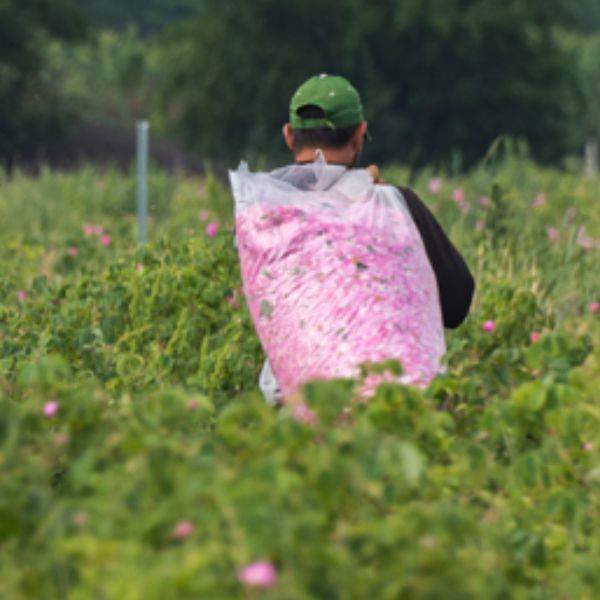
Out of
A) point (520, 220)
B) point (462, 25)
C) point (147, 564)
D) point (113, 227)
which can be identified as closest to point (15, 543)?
point (147, 564)

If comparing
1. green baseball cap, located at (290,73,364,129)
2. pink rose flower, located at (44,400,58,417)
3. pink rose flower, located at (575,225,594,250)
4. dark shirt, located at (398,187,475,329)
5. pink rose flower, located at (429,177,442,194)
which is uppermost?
green baseball cap, located at (290,73,364,129)

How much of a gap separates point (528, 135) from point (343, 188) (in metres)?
31.5

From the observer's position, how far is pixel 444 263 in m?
4.04

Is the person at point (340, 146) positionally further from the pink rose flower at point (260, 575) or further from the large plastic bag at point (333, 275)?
the pink rose flower at point (260, 575)

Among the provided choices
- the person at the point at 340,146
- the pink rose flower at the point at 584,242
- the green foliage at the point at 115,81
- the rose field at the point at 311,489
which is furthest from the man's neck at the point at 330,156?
the green foliage at the point at 115,81

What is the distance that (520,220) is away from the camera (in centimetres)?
861

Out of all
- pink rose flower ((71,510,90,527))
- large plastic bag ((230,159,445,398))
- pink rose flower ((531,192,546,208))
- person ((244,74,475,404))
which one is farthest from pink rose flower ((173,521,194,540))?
pink rose flower ((531,192,546,208))

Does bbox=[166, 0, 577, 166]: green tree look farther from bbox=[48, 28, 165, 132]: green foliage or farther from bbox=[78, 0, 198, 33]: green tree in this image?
bbox=[78, 0, 198, 33]: green tree

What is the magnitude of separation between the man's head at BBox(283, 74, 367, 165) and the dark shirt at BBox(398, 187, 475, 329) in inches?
8.1

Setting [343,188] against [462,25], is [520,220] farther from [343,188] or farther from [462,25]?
[462,25]

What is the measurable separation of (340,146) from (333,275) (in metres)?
0.52

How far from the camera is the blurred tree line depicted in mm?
32750

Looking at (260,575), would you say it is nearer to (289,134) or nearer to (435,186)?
(289,134)

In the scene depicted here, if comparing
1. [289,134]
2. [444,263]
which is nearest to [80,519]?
[444,263]
